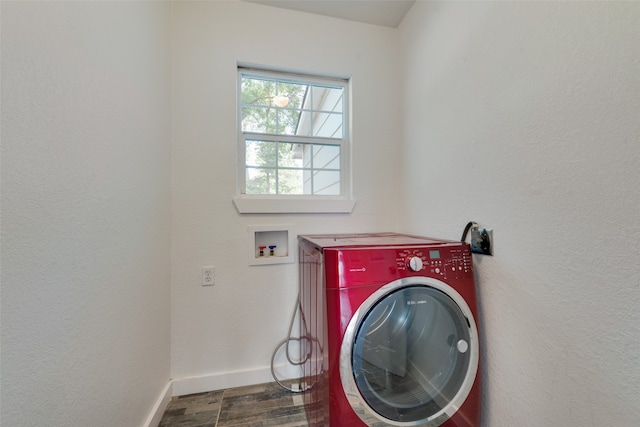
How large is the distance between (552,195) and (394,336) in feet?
2.59

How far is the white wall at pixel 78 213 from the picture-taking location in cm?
55

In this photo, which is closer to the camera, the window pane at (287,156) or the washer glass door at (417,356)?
the washer glass door at (417,356)

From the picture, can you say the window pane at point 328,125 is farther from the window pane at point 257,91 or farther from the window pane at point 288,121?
the window pane at point 257,91

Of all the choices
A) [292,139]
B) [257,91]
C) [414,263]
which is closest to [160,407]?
[414,263]

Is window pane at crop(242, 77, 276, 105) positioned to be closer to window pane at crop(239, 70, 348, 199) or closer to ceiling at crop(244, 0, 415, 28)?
window pane at crop(239, 70, 348, 199)

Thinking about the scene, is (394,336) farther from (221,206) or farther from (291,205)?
(221,206)

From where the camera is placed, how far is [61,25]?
2.24 feet

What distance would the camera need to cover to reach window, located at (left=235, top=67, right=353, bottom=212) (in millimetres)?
1666

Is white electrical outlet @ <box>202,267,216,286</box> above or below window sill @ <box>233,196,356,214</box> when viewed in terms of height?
below

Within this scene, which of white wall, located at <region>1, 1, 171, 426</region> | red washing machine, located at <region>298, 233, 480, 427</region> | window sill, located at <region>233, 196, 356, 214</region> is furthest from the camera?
window sill, located at <region>233, 196, 356, 214</region>

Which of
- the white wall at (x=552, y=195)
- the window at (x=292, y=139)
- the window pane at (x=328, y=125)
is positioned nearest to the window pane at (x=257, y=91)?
the window at (x=292, y=139)

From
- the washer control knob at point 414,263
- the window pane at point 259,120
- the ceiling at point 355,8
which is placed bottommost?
the washer control knob at point 414,263

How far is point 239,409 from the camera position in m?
1.35

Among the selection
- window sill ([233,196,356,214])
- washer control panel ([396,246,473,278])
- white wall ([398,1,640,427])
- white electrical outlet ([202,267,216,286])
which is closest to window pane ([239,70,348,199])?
window sill ([233,196,356,214])
